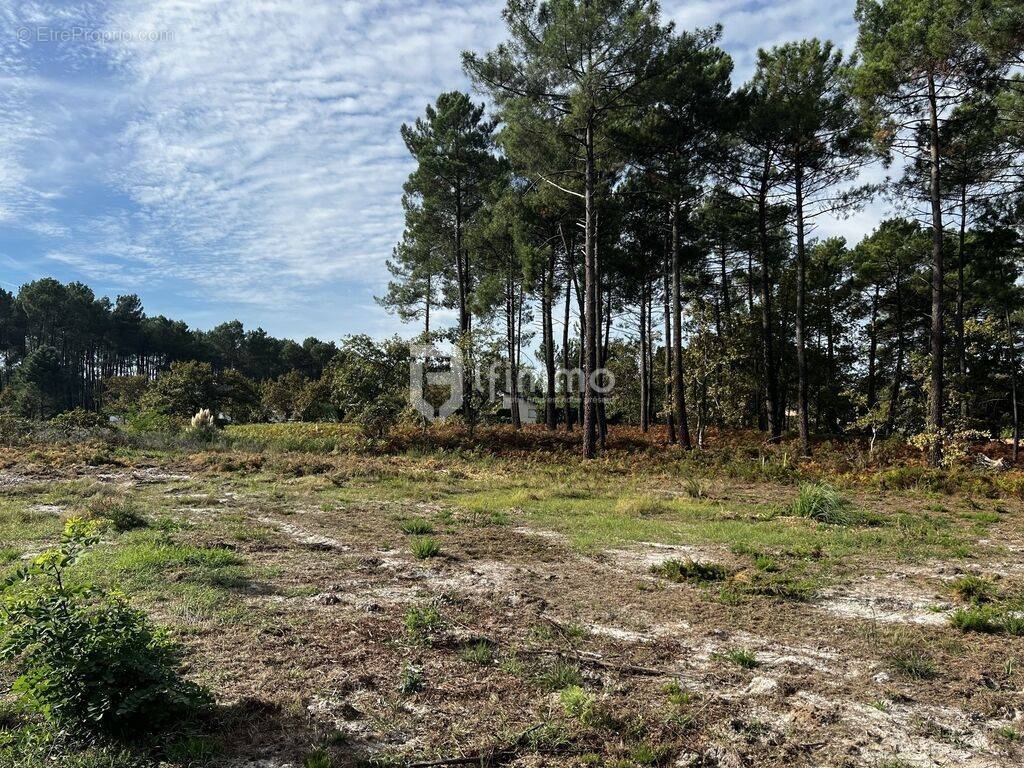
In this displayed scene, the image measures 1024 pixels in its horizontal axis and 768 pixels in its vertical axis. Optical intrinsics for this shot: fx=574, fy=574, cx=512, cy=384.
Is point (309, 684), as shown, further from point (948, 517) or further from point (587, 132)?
Result: point (587, 132)

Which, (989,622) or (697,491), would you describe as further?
(697,491)

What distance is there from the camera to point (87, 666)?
301 centimetres

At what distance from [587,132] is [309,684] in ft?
59.4

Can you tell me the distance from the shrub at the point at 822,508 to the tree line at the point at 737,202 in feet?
22.8

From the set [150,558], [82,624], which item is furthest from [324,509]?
[82,624]

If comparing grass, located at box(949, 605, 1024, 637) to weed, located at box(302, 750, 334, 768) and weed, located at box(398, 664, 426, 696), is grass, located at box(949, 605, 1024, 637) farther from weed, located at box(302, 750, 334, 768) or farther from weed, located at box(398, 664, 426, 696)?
weed, located at box(302, 750, 334, 768)

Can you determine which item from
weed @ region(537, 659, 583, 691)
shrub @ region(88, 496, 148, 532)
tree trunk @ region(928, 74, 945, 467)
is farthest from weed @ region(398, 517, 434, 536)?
tree trunk @ region(928, 74, 945, 467)

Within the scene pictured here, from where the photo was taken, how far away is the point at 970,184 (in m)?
18.6

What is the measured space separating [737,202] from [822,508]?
1518cm

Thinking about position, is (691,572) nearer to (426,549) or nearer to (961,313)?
(426,549)

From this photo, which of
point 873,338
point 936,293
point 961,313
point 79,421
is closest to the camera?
point 936,293

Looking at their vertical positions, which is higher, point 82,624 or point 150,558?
point 82,624

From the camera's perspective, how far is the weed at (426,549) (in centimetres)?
704

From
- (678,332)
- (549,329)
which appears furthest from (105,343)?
(678,332)
